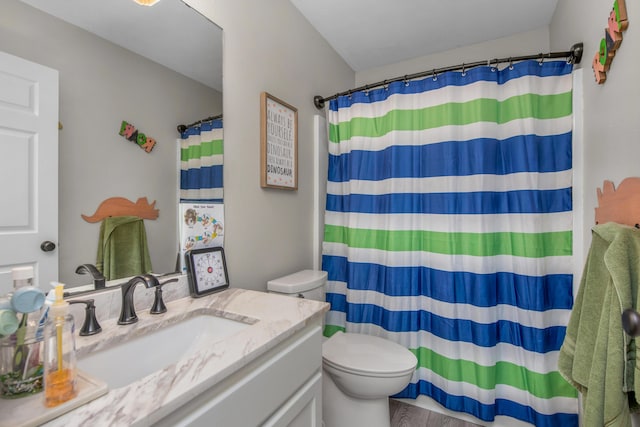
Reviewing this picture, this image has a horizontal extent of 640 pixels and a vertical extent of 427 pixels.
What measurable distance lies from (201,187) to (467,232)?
1.40 meters

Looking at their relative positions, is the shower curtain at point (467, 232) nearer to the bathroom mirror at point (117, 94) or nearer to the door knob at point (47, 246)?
the bathroom mirror at point (117, 94)

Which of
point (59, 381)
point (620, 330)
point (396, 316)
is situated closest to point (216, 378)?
point (59, 381)

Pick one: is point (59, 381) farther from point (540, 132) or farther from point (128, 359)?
point (540, 132)

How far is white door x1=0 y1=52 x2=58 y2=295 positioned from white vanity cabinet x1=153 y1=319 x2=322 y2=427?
1.83 ft

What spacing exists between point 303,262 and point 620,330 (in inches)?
59.6

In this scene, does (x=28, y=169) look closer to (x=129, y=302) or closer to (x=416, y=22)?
(x=129, y=302)

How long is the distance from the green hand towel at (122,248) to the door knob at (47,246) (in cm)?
11

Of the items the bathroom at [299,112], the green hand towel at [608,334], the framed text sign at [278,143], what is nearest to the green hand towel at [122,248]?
the bathroom at [299,112]

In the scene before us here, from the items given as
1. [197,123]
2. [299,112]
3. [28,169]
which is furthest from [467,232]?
[28,169]

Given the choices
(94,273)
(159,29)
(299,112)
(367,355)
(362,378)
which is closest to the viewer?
(94,273)

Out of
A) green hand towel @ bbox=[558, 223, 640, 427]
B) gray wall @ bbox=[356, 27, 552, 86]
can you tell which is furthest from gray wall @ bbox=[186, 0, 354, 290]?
green hand towel @ bbox=[558, 223, 640, 427]

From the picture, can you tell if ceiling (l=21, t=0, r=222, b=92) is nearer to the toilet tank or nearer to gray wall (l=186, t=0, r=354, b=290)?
gray wall (l=186, t=0, r=354, b=290)

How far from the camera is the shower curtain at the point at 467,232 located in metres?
1.47

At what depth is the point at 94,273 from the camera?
906 mm
